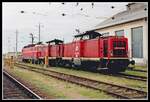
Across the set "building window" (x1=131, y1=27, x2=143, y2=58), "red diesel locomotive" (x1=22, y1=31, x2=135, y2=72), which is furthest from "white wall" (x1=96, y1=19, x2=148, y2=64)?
"red diesel locomotive" (x1=22, y1=31, x2=135, y2=72)

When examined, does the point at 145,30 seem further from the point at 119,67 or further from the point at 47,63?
the point at 119,67

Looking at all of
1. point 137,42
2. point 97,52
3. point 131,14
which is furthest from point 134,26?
point 97,52

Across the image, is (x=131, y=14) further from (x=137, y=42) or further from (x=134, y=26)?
(x=137, y=42)

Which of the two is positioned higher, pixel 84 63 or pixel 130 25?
pixel 130 25

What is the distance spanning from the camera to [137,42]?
39594 mm

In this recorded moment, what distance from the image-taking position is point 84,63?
89.7 feet

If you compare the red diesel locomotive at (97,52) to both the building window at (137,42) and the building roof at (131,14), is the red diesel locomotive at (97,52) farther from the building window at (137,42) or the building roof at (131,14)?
the building roof at (131,14)

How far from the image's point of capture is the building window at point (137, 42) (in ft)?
127

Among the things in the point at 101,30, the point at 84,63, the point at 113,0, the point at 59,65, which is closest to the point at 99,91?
the point at 113,0

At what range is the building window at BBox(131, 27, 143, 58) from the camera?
38688mm

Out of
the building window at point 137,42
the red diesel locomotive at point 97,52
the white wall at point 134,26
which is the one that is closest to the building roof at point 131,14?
the white wall at point 134,26

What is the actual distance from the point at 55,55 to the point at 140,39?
966 centimetres

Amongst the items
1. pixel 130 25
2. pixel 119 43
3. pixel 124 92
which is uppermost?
pixel 130 25

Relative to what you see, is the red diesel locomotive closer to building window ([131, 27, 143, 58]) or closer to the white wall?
the white wall
